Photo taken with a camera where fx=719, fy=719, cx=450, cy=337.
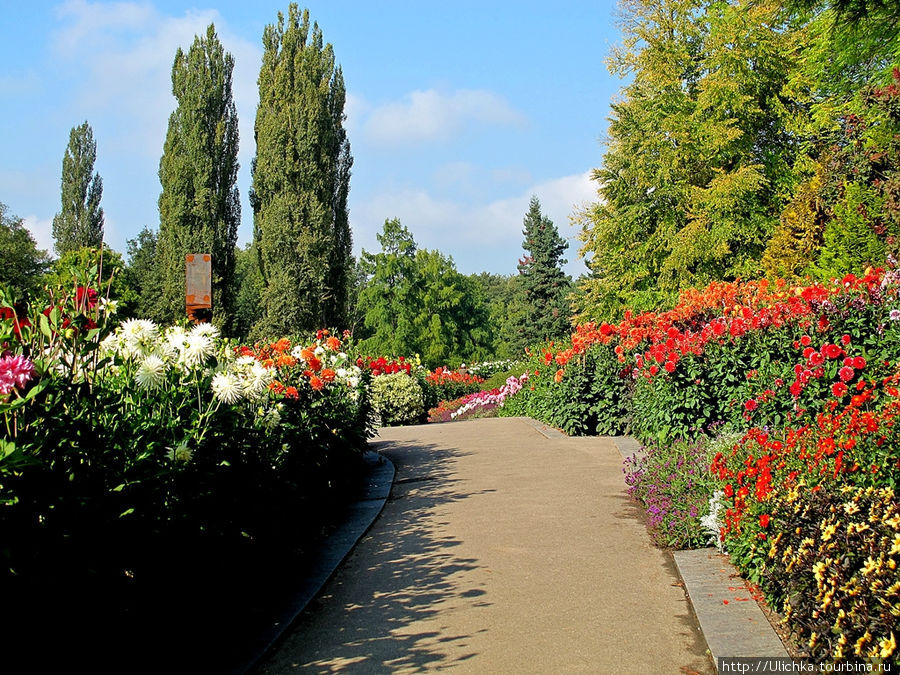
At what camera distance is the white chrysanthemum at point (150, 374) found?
3.78 meters

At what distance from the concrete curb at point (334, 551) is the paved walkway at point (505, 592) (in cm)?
7

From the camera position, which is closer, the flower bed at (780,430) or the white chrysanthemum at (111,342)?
the flower bed at (780,430)

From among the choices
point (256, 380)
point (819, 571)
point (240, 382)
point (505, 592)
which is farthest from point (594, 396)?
point (819, 571)

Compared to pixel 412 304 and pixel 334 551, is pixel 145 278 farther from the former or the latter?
pixel 334 551

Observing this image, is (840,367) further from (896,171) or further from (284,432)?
(896,171)

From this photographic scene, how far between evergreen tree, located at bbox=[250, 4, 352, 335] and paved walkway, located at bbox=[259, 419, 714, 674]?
21.3 m

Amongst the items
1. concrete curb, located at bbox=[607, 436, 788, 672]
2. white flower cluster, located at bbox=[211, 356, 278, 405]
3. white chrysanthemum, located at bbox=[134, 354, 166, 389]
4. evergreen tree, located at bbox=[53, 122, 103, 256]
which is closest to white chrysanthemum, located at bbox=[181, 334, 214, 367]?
white flower cluster, located at bbox=[211, 356, 278, 405]

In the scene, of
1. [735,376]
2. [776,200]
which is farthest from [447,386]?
[735,376]

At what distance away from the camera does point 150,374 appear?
381cm

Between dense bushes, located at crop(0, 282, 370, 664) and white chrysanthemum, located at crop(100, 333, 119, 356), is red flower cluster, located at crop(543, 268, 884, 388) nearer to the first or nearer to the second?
dense bushes, located at crop(0, 282, 370, 664)

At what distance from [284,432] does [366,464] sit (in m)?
4.05

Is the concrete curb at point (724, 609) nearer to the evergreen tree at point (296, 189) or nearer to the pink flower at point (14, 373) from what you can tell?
the pink flower at point (14, 373)

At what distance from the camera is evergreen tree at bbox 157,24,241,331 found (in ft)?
97.3

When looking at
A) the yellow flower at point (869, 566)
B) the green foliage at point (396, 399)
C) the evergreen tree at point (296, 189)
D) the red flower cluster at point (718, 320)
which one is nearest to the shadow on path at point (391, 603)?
the yellow flower at point (869, 566)
